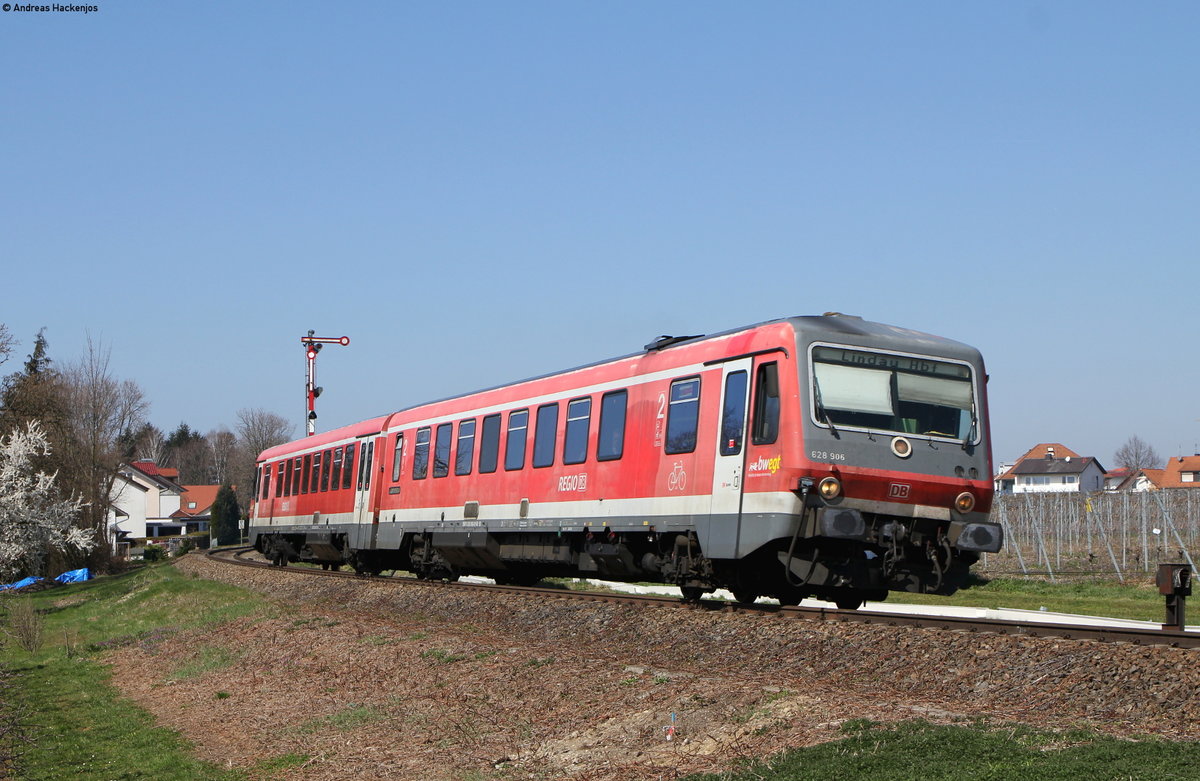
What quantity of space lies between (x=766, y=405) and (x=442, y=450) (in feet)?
34.8

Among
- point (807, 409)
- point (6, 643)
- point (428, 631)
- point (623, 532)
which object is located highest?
point (807, 409)

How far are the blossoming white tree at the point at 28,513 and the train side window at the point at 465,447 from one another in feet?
95.8

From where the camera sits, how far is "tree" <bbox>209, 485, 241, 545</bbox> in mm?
101938

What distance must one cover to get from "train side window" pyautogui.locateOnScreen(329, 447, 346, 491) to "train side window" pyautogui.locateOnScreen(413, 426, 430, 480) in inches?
202

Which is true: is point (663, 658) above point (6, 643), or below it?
above

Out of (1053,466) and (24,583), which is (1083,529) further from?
(1053,466)

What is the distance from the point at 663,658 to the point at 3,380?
5099 centimetres

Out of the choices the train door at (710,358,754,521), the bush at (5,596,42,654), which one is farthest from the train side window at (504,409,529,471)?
the bush at (5,596,42,654)

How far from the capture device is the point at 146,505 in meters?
113

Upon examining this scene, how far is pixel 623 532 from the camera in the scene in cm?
1733

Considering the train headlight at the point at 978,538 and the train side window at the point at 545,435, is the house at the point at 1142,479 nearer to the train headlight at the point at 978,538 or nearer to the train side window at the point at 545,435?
the train side window at the point at 545,435

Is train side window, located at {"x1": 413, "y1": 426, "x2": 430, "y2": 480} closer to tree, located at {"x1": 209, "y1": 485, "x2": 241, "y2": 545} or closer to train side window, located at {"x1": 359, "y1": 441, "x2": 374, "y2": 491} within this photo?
train side window, located at {"x1": 359, "y1": 441, "x2": 374, "y2": 491}

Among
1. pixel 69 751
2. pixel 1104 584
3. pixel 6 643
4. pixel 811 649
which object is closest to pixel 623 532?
pixel 811 649

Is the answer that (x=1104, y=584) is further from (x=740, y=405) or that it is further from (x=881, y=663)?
(x=881, y=663)
